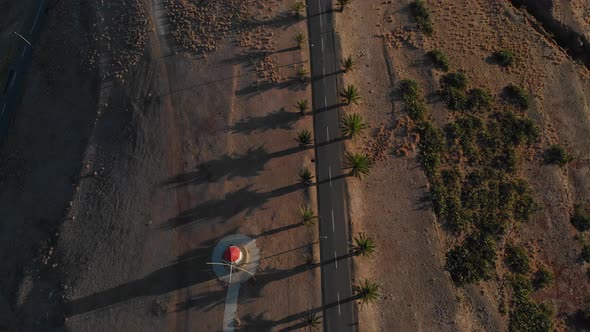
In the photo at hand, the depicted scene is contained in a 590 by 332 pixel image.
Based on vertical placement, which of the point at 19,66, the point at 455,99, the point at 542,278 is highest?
the point at 19,66

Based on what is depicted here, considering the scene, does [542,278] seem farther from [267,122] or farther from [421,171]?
[267,122]

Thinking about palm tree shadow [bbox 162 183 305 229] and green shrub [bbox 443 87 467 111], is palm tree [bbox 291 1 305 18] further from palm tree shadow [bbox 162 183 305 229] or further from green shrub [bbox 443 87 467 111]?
palm tree shadow [bbox 162 183 305 229]

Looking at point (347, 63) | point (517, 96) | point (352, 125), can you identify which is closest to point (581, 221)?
point (517, 96)

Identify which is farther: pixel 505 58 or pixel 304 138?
pixel 505 58

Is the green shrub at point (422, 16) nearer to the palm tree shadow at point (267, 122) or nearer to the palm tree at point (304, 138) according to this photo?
the palm tree shadow at point (267, 122)

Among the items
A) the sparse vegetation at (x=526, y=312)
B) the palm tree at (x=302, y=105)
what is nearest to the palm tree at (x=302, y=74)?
the palm tree at (x=302, y=105)

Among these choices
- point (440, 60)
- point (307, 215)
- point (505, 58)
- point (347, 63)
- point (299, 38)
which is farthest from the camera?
point (505, 58)

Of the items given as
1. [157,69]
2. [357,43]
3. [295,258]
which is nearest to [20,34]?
[157,69]
